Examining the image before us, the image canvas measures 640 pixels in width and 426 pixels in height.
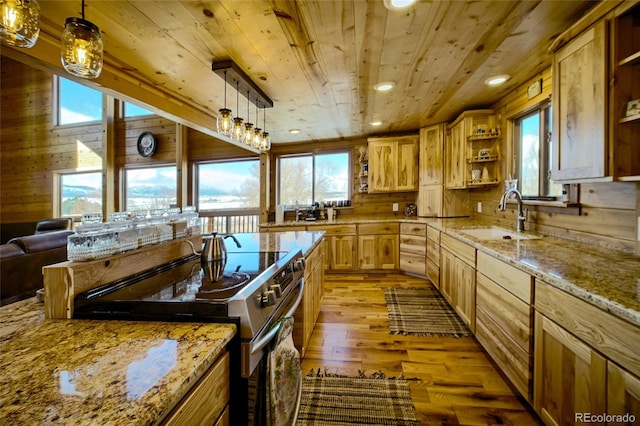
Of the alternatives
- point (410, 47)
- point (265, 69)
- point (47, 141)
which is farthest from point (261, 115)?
point (47, 141)

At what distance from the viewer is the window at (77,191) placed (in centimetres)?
650

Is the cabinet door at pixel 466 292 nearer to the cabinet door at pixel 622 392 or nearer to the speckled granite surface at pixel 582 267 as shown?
the speckled granite surface at pixel 582 267

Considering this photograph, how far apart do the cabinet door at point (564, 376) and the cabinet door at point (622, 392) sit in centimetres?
2

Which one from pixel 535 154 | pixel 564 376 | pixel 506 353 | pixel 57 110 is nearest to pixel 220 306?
pixel 564 376

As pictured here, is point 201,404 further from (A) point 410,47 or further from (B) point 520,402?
(A) point 410,47

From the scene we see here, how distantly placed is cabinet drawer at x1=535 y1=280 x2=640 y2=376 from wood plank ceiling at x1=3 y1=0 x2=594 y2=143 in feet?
5.29

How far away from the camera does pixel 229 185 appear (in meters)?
6.05

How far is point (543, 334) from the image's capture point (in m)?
1.29

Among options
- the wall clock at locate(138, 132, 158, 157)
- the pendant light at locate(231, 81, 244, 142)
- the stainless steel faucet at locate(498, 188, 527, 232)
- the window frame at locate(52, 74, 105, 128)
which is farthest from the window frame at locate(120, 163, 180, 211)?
the stainless steel faucet at locate(498, 188, 527, 232)

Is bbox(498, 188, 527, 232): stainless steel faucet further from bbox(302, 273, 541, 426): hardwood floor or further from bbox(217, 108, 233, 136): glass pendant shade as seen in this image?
bbox(217, 108, 233, 136): glass pendant shade

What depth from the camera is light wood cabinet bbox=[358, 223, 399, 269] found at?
4.18 m

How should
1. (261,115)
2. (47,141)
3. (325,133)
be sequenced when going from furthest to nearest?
(47,141)
(325,133)
(261,115)

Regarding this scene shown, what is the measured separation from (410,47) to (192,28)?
59.0 inches

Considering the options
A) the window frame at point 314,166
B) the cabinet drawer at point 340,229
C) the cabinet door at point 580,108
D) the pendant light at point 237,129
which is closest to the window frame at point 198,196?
the window frame at point 314,166
